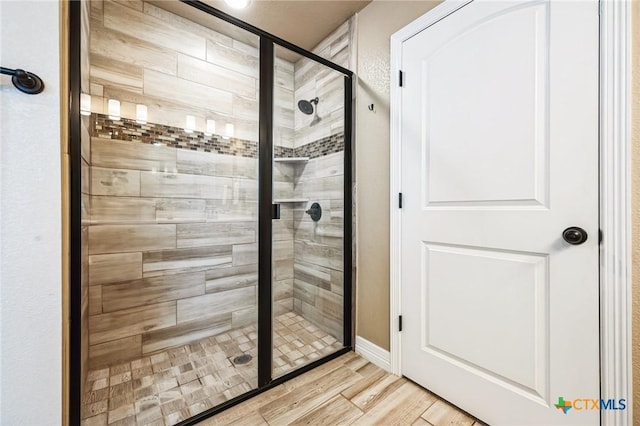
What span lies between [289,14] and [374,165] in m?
1.22

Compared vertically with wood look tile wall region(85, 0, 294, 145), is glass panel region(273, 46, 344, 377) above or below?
below

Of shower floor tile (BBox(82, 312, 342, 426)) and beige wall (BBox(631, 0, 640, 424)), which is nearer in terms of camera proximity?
beige wall (BBox(631, 0, 640, 424))

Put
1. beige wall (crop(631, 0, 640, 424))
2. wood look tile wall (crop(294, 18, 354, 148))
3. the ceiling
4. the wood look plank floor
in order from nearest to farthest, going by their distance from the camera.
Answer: beige wall (crop(631, 0, 640, 424)), the wood look plank floor, the ceiling, wood look tile wall (crop(294, 18, 354, 148))

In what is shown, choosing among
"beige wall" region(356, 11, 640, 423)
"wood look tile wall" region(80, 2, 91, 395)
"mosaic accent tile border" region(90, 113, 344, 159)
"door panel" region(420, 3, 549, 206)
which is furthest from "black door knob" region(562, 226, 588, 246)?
"wood look tile wall" region(80, 2, 91, 395)

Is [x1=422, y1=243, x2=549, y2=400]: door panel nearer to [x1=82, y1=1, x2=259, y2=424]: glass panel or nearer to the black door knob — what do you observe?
the black door knob

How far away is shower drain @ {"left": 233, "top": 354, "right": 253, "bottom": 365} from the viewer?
1559 mm

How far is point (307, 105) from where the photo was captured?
191 cm

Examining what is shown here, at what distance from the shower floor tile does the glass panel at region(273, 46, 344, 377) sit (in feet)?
0.05

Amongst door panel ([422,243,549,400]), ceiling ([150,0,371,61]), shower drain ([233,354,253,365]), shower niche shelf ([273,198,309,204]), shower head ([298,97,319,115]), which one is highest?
ceiling ([150,0,371,61])

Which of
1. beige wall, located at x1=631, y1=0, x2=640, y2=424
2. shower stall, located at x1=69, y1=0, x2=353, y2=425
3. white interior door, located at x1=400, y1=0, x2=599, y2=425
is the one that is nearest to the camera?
beige wall, located at x1=631, y1=0, x2=640, y2=424

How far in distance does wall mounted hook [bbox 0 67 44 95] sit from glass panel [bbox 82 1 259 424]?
0.72 m

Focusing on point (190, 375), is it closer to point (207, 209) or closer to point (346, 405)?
point (346, 405)

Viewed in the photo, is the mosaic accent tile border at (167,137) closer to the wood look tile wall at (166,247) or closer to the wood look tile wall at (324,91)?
the wood look tile wall at (166,247)

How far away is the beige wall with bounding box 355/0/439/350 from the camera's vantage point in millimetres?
1604
